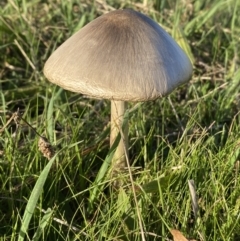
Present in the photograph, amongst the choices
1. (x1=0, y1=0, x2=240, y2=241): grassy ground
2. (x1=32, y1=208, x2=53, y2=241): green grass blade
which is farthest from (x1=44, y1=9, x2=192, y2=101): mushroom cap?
(x1=32, y1=208, x2=53, y2=241): green grass blade

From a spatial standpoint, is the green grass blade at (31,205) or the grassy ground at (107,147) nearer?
the green grass blade at (31,205)

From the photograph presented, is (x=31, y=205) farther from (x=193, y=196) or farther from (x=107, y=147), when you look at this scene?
(x=107, y=147)

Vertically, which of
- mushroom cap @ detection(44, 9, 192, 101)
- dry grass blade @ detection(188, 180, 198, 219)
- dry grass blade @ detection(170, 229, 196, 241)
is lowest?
dry grass blade @ detection(170, 229, 196, 241)

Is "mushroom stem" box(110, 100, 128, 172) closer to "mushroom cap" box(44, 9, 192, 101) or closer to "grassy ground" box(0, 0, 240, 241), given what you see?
"grassy ground" box(0, 0, 240, 241)

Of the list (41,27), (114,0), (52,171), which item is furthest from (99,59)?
(114,0)

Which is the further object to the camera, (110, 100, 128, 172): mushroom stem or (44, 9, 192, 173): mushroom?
(110, 100, 128, 172): mushroom stem

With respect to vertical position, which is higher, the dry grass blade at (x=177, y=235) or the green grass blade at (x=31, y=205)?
the green grass blade at (x=31, y=205)

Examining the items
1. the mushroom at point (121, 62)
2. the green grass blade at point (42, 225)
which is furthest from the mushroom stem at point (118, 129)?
the green grass blade at point (42, 225)

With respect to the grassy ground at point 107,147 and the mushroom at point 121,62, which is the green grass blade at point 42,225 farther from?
the mushroom at point 121,62
